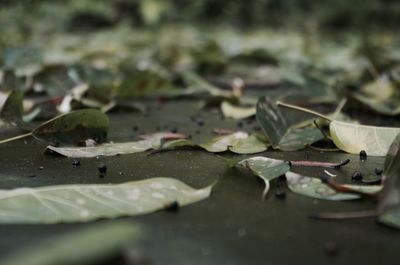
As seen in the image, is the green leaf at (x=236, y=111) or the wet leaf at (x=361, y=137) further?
the green leaf at (x=236, y=111)

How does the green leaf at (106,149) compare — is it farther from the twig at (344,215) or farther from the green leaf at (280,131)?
the twig at (344,215)

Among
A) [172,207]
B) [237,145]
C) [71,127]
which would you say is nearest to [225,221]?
[172,207]

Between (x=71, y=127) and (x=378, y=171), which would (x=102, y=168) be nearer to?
(x=71, y=127)

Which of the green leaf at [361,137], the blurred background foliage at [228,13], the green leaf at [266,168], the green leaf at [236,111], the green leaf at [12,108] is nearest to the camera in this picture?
the green leaf at [266,168]

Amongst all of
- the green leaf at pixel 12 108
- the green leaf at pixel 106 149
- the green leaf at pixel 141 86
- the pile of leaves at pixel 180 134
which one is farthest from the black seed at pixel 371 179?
the green leaf at pixel 141 86

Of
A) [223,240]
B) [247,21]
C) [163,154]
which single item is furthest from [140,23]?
[223,240]

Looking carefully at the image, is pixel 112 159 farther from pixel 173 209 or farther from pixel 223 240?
pixel 223 240
